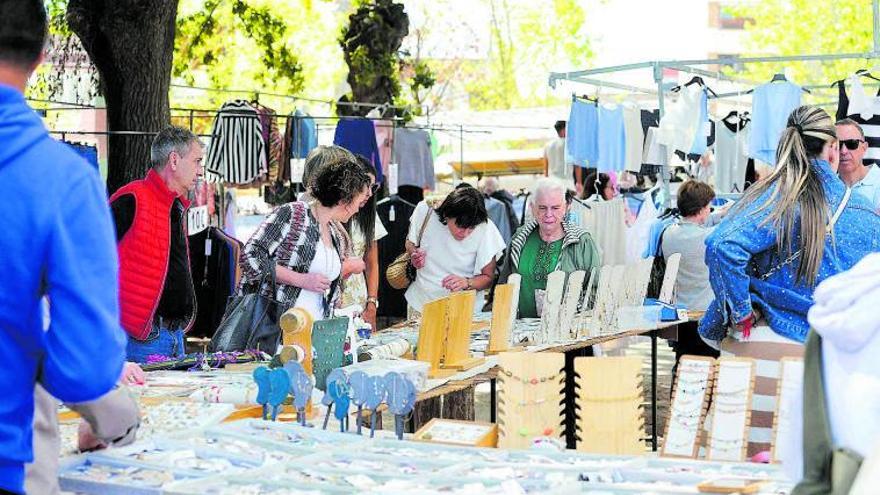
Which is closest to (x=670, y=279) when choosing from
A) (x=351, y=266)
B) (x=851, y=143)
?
(x=851, y=143)

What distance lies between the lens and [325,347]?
421 cm

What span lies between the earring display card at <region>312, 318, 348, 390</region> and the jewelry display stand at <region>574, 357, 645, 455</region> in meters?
1.07

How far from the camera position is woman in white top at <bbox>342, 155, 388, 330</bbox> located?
21.3 ft

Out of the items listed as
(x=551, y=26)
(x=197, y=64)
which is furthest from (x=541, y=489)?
(x=551, y=26)

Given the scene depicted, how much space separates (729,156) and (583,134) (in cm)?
123

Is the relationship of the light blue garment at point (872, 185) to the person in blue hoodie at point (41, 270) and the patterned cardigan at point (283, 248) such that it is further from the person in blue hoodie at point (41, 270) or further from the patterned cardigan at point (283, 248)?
the person in blue hoodie at point (41, 270)

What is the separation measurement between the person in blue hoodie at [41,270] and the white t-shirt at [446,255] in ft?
16.7

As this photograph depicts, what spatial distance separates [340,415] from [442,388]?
4.35 ft

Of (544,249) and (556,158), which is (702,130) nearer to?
(556,158)

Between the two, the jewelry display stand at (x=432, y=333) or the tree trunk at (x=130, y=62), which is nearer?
the jewelry display stand at (x=432, y=333)

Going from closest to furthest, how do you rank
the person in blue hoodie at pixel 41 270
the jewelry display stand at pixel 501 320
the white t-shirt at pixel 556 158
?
the person in blue hoodie at pixel 41 270 → the jewelry display stand at pixel 501 320 → the white t-shirt at pixel 556 158

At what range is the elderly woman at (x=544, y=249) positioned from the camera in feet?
22.5

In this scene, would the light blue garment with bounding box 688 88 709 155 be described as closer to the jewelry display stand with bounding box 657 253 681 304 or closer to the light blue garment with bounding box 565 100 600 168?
the light blue garment with bounding box 565 100 600 168

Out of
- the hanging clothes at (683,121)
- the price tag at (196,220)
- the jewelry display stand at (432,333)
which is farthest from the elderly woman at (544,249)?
the hanging clothes at (683,121)
